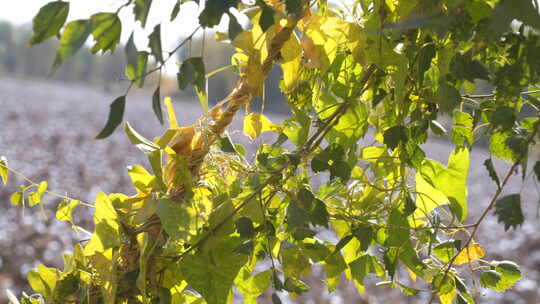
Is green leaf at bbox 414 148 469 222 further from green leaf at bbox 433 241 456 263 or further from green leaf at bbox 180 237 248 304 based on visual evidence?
green leaf at bbox 180 237 248 304

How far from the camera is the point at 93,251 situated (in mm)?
403

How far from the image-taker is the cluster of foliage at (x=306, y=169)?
359 millimetres

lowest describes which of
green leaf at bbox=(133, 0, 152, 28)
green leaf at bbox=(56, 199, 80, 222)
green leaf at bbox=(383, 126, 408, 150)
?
green leaf at bbox=(56, 199, 80, 222)

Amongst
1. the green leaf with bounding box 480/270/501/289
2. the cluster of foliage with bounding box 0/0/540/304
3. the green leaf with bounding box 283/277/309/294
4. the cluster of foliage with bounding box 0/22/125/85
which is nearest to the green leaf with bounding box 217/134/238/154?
the cluster of foliage with bounding box 0/0/540/304

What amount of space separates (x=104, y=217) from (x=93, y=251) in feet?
0.09

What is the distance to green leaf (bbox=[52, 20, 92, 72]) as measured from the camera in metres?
0.28

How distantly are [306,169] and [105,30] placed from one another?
209mm

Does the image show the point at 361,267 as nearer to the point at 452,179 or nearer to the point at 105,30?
the point at 452,179

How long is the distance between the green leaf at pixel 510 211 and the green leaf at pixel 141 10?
21 centimetres

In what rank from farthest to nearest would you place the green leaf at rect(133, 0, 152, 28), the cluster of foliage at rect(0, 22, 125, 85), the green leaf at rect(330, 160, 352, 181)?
the cluster of foliage at rect(0, 22, 125, 85)
the green leaf at rect(330, 160, 352, 181)
the green leaf at rect(133, 0, 152, 28)

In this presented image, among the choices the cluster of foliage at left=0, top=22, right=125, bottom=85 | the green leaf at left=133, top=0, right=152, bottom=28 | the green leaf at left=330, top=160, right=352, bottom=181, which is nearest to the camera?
the green leaf at left=133, top=0, right=152, bottom=28

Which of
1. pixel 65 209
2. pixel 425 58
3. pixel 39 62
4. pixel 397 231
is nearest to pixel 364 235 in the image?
pixel 397 231

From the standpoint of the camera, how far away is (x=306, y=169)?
0.45 meters

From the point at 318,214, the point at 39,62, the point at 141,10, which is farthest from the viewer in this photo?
the point at 39,62
